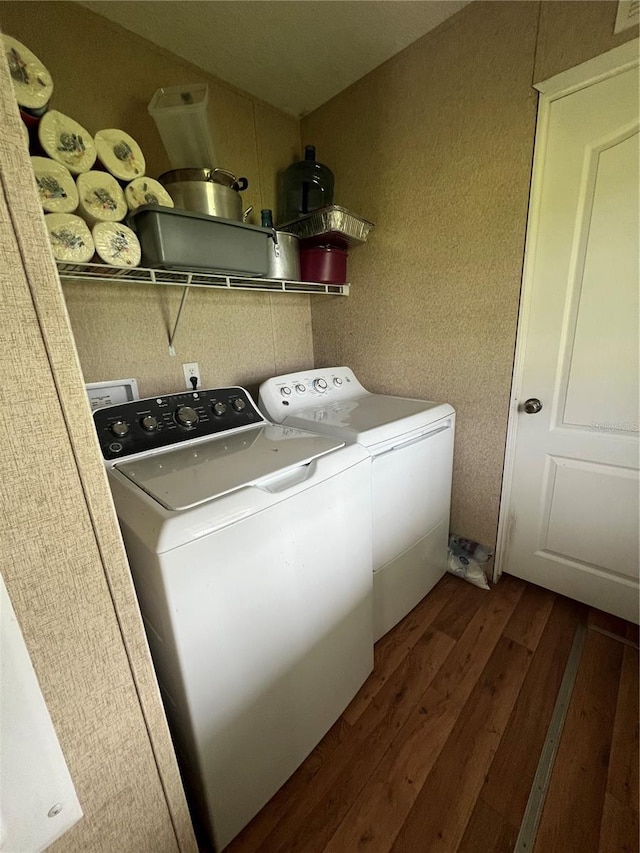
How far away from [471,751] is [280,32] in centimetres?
268

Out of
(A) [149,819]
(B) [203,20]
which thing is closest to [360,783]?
(A) [149,819]

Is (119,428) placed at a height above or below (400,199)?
below

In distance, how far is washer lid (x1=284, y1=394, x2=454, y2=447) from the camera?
1.20 meters

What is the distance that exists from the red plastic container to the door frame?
2.74 feet

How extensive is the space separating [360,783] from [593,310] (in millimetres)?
1793

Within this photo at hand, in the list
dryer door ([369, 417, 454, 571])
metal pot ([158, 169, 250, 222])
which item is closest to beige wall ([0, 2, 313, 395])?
metal pot ([158, 169, 250, 222])

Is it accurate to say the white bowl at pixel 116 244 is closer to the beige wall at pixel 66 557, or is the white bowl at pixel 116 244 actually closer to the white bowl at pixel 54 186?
the white bowl at pixel 54 186

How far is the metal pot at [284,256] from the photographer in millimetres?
1509

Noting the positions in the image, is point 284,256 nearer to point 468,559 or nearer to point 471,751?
point 468,559

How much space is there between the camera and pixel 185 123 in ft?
3.95

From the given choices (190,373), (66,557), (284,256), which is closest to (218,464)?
(66,557)

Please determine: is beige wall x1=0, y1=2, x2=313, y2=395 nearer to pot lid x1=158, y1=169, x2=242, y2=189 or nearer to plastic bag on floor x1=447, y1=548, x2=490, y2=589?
pot lid x1=158, y1=169, x2=242, y2=189

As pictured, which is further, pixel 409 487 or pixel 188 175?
pixel 409 487

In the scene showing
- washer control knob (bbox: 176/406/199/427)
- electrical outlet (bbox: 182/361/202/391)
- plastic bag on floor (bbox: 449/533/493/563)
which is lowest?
plastic bag on floor (bbox: 449/533/493/563)
